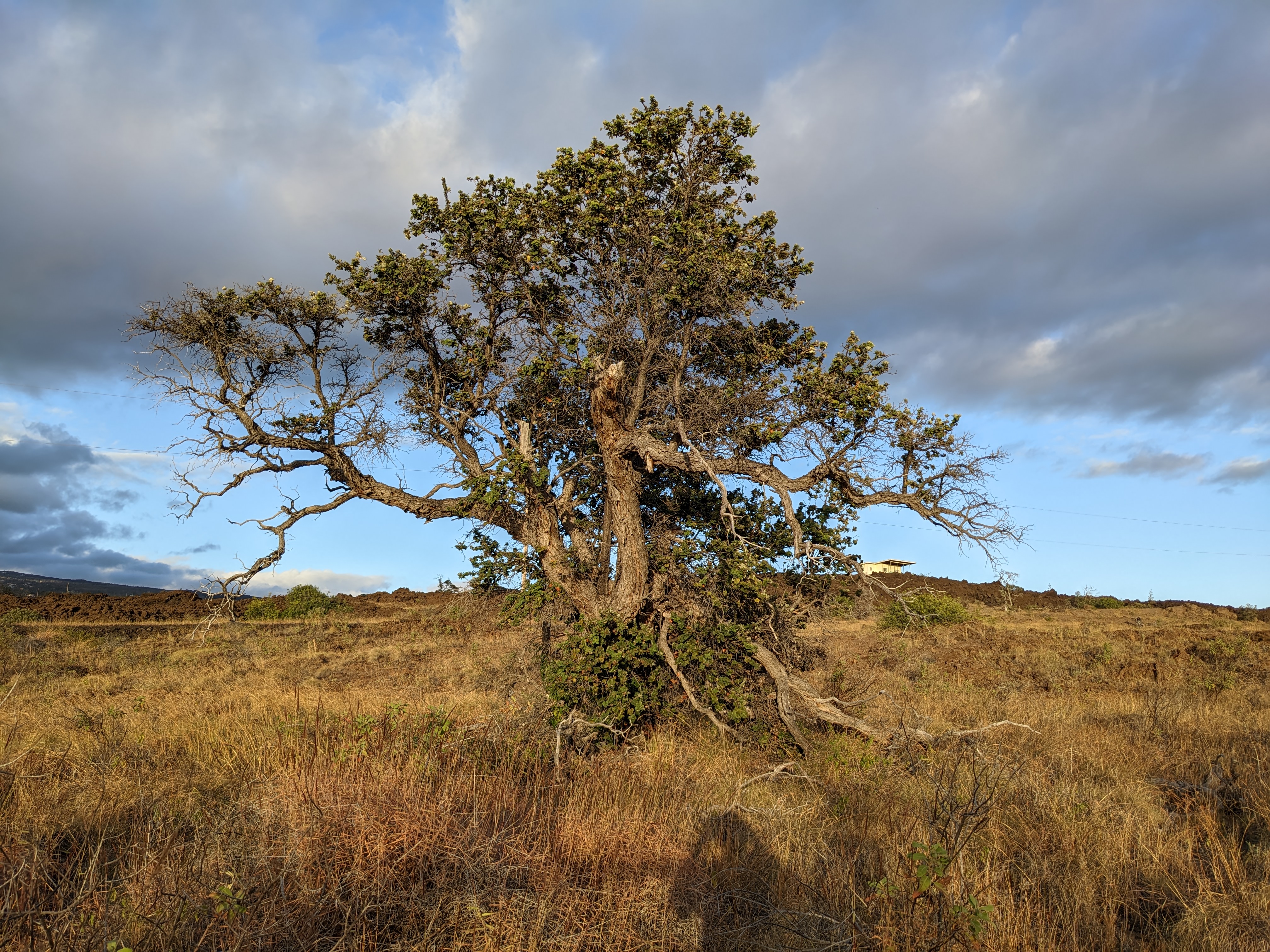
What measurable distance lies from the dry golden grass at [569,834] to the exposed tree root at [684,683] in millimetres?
312

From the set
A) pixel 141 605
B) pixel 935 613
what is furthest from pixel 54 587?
pixel 935 613

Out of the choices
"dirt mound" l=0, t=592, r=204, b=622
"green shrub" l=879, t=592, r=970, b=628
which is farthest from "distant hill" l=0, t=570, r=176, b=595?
"green shrub" l=879, t=592, r=970, b=628

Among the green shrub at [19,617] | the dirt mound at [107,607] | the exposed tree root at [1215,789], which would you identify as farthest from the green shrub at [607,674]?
the dirt mound at [107,607]

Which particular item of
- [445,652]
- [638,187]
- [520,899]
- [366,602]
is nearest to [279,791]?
[520,899]

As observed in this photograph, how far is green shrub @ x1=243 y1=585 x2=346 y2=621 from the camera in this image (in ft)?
125

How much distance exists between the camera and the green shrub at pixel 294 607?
125 feet

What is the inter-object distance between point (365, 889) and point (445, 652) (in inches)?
744

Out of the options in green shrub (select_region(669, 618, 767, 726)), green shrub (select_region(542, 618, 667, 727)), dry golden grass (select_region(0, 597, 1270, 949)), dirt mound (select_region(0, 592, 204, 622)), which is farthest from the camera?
dirt mound (select_region(0, 592, 204, 622))

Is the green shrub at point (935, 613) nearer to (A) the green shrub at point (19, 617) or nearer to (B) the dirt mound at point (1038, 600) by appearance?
(B) the dirt mound at point (1038, 600)

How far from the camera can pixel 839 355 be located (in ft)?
32.1

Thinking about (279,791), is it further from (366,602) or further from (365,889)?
(366,602)

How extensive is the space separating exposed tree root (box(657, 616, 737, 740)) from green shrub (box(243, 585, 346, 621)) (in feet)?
104

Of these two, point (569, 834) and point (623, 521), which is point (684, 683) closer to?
point (623, 521)

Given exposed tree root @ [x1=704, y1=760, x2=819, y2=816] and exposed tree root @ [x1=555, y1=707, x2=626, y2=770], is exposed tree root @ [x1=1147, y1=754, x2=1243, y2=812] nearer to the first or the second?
exposed tree root @ [x1=704, y1=760, x2=819, y2=816]
